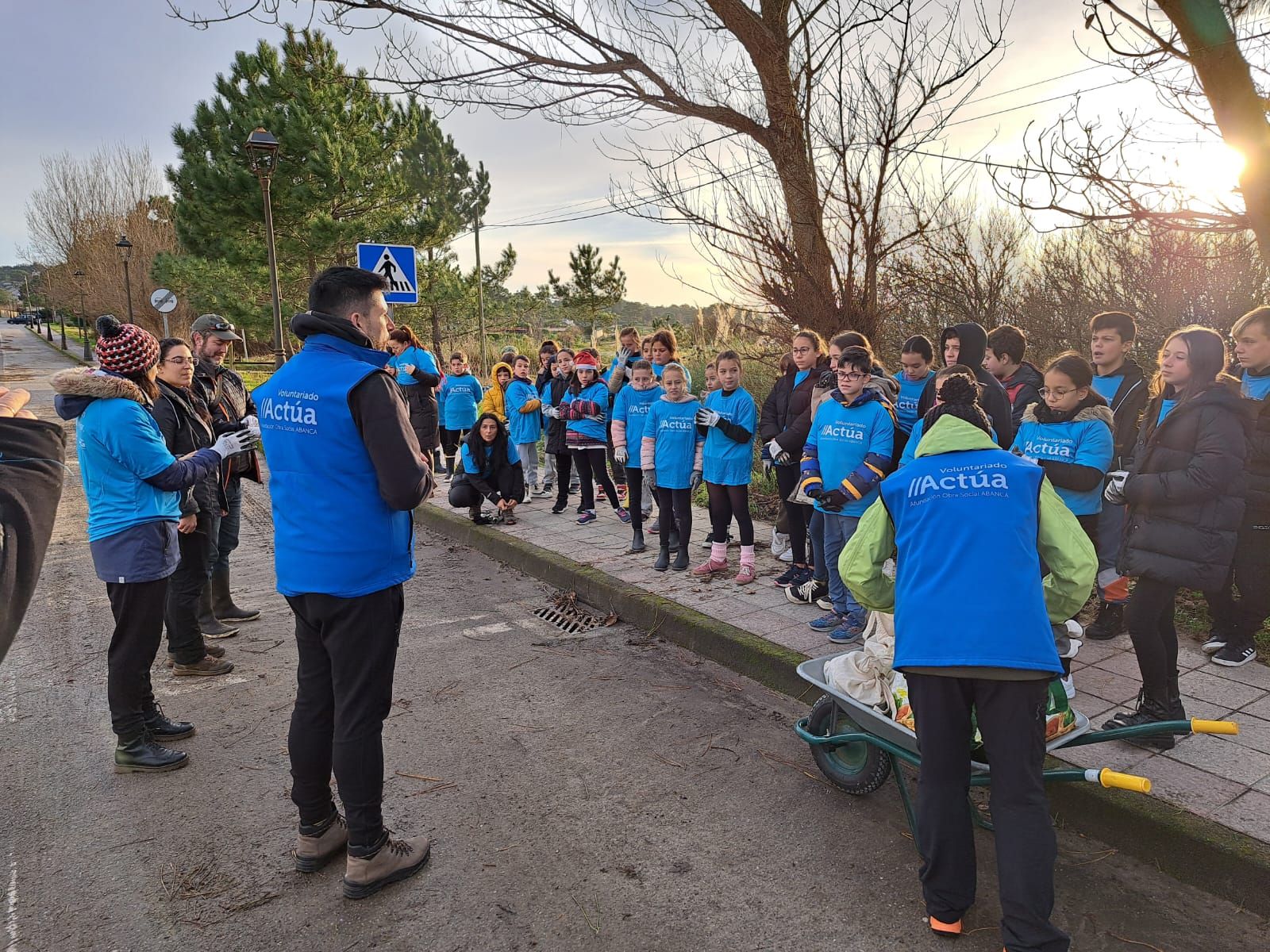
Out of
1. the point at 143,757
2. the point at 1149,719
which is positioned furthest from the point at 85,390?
the point at 1149,719

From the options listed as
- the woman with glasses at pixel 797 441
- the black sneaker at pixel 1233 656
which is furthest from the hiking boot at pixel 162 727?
the black sneaker at pixel 1233 656

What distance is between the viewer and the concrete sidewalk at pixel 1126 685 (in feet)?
10.8

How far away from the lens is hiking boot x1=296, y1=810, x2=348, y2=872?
3121 mm

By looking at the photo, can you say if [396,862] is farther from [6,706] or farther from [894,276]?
[894,276]

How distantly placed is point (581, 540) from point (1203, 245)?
6583 mm

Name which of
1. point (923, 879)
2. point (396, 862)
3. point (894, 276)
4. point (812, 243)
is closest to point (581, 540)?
point (812, 243)

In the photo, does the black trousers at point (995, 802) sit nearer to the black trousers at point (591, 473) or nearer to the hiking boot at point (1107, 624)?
the hiking boot at point (1107, 624)

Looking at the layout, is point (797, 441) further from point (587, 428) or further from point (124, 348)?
point (124, 348)

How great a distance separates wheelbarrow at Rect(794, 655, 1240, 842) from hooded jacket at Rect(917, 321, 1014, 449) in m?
1.92

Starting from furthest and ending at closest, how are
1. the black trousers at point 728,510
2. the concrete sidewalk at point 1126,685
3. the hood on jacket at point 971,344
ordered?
the black trousers at point 728,510
the hood on jacket at point 971,344
the concrete sidewalk at point 1126,685

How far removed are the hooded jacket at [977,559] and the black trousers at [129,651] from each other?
140 inches

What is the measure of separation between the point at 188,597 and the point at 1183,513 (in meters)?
5.54

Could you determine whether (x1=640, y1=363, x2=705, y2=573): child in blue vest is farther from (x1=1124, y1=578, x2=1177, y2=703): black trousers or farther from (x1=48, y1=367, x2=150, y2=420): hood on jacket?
(x1=48, y1=367, x2=150, y2=420): hood on jacket

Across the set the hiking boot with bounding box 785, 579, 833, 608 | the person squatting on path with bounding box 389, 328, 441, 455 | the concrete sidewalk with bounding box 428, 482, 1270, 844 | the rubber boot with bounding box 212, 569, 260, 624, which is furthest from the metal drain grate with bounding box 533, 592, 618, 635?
the person squatting on path with bounding box 389, 328, 441, 455
